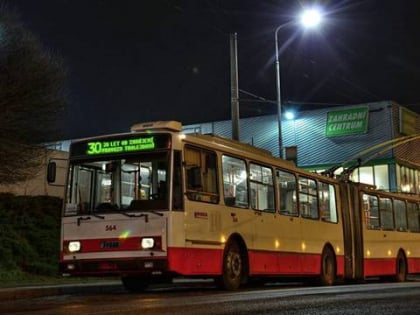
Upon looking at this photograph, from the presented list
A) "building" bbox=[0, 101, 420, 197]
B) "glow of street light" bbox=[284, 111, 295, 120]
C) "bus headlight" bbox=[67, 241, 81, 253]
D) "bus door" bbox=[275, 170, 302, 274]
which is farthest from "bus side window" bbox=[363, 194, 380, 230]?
"glow of street light" bbox=[284, 111, 295, 120]

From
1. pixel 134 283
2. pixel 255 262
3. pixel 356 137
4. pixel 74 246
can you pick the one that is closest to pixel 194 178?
pixel 74 246

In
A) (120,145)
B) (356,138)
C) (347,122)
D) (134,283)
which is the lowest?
(134,283)

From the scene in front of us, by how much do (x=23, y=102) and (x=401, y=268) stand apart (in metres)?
14.1

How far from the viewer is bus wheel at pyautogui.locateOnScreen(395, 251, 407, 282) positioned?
80.3 feet

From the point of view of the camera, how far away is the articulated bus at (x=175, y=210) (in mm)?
13352

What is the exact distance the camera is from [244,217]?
15391 mm

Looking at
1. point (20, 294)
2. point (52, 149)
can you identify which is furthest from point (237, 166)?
point (52, 149)

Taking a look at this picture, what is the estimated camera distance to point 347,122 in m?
43.4

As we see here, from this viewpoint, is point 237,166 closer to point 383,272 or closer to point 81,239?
point 81,239

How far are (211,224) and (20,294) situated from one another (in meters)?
4.55

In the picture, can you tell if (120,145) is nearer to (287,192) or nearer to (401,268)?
(287,192)

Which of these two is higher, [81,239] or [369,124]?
[369,124]

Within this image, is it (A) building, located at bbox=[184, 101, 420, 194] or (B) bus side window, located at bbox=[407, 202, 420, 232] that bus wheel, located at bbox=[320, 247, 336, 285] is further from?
(A) building, located at bbox=[184, 101, 420, 194]

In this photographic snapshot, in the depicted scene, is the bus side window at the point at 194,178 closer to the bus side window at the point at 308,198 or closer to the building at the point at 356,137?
the bus side window at the point at 308,198
